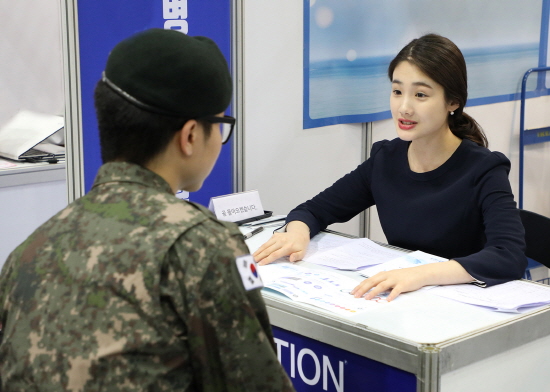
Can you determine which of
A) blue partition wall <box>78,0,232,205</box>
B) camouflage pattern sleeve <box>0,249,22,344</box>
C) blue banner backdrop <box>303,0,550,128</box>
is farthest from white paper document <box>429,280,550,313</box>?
blue banner backdrop <box>303,0,550,128</box>

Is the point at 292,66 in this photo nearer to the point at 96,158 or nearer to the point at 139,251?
the point at 96,158

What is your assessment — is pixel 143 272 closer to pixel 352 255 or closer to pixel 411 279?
pixel 411 279

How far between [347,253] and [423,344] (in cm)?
58

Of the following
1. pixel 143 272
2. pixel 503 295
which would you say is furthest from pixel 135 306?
pixel 503 295

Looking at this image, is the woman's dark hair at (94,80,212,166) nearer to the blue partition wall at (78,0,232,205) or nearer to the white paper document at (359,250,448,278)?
the white paper document at (359,250,448,278)

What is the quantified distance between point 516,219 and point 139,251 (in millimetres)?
1118

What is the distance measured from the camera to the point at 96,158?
6.68 feet

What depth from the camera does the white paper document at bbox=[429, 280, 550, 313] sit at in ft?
4.42

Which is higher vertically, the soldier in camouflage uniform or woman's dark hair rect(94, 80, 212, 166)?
woman's dark hair rect(94, 80, 212, 166)

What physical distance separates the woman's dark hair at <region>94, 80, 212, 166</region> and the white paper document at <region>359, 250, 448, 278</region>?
2.62 ft

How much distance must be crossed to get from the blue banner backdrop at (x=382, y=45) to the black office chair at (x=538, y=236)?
3.34ft

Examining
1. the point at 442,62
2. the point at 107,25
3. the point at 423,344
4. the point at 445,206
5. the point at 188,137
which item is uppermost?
the point at 107,25

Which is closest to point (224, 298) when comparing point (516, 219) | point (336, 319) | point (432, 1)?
point (336, 319)

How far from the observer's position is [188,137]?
854 millimetres
